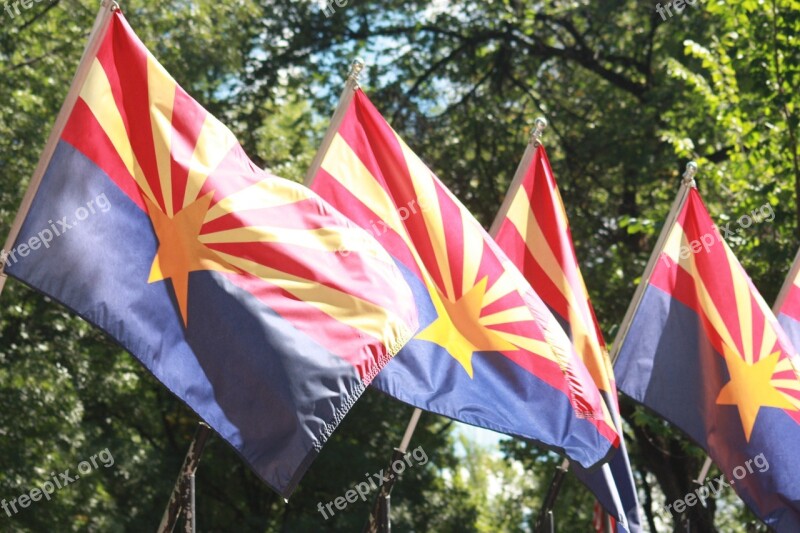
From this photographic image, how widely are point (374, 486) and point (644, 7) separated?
8.47 m

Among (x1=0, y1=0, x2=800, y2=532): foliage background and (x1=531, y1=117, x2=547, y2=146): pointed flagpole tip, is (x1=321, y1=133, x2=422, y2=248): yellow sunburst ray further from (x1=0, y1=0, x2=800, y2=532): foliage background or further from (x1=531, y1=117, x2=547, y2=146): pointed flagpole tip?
(x1=0, y1=0, x2=800, y2=532): foliage background

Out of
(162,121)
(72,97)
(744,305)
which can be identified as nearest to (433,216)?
(162,121)

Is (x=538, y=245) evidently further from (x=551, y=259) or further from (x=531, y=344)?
(x=531, y=344)

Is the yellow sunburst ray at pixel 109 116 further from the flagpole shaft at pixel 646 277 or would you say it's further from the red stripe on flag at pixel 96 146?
the flagpole shaft at pixel 646 277

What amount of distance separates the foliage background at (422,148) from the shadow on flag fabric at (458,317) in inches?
264

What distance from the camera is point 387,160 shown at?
7859 millimetres

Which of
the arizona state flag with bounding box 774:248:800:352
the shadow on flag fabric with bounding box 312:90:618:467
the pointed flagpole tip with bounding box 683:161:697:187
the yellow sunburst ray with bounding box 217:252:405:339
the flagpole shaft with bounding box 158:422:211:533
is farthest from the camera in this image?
the arizona state flag with bounding box 774:248:800:352

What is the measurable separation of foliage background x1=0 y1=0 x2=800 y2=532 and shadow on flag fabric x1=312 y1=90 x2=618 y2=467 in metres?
6.70

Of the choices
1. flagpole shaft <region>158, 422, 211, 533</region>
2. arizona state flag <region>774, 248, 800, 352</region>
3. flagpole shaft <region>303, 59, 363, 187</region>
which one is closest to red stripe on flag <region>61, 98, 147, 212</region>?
flagpole shaft <region>158, 422, 211, 533</region>

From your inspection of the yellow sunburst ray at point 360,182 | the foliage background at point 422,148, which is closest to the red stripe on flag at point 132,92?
the yellow sunburst ray at point 360,182

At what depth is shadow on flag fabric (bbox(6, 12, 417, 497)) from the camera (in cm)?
592

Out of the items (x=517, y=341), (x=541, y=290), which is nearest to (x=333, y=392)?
(x=517, y=341)

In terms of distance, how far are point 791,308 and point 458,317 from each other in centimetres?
408

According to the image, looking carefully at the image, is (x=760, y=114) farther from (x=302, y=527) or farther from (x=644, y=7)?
(x=302, y=527)
